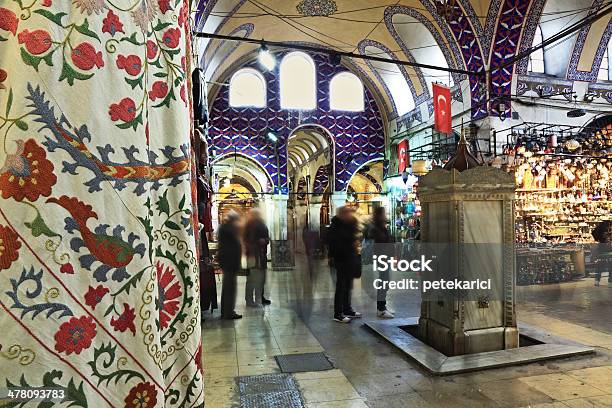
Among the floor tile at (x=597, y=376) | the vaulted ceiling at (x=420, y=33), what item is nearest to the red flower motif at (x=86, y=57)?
the floor tile at (x=597, y=376)

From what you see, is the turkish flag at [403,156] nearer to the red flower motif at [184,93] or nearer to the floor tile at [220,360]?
the floor tile at [220,360]

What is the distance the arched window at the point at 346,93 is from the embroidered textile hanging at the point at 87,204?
1588 centimetres

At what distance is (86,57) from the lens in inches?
33.9

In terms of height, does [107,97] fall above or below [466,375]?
above

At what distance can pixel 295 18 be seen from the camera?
530 inches

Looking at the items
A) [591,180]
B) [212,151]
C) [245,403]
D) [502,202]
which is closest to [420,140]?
[591,180]

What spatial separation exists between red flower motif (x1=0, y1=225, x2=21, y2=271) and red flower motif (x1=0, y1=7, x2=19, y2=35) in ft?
1.23

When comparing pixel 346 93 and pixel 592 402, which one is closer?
pixel 592 402

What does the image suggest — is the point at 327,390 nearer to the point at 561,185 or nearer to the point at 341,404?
the point at 341,404

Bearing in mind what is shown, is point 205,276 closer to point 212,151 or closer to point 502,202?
point 502,202

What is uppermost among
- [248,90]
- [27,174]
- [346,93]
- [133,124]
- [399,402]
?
[346,93]

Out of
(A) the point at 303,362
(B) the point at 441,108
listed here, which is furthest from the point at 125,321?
(B) the point at 441,108

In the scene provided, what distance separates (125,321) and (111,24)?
63cm

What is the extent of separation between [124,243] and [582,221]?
Answer: 1466 cm
